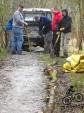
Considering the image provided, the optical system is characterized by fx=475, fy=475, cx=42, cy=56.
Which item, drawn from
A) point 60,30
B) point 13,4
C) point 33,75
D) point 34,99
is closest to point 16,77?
point 33,75

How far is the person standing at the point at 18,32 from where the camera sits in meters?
18.4

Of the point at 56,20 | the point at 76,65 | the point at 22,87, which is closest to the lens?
the point at 22,87

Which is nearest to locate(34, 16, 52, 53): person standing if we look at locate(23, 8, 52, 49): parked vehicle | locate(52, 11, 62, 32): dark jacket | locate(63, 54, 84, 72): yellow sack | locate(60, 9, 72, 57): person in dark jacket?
locate(52, 11, 62, 32): dark jacket

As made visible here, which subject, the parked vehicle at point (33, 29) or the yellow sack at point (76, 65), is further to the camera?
the parked vehicle at point (33, 29)

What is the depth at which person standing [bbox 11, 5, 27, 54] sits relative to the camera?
18422 millimetres

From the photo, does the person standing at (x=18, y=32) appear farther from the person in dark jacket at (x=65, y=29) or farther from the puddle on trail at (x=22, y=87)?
the puddle on trail at (x=22, y=87)

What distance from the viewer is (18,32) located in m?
18.8

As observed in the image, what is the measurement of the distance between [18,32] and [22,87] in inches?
335

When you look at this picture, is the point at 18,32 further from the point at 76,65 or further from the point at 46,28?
the point at 76,65

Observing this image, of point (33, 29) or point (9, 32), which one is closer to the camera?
point (9, 32)

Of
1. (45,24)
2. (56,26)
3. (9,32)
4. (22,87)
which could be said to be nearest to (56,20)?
(56,26)

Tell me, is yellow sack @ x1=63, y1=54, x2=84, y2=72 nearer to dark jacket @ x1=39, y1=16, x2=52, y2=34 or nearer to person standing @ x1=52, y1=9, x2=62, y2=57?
person standing @ x1=52, y1=9, x2=62, y2=57

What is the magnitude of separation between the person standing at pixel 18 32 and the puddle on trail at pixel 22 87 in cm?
348

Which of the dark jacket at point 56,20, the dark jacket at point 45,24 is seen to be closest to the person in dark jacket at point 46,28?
the dark jacket at point 45,24
